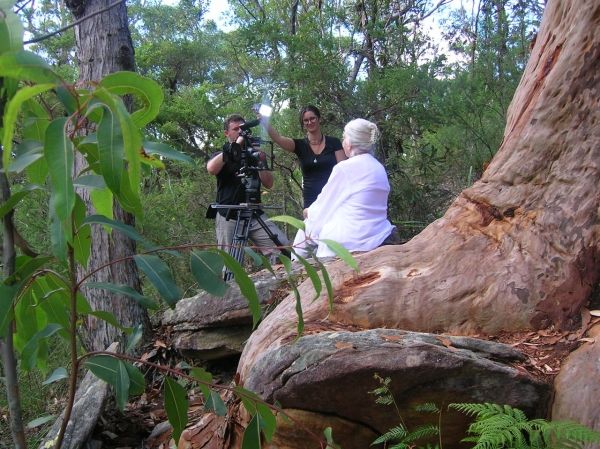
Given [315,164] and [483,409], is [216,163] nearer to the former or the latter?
[315,164]

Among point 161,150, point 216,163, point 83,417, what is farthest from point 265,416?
point 216,163

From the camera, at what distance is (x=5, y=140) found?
82 cm

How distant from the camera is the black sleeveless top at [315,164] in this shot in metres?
5.16

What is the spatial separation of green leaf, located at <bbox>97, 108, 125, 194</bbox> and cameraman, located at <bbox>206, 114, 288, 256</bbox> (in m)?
3.92

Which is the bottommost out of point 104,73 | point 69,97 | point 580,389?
point 580,389

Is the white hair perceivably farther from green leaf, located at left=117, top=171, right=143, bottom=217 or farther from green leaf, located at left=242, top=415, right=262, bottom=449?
green leaf, located at left=117, top=171, right=143, bottom=217

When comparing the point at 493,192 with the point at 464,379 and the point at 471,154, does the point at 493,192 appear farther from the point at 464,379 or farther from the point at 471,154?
the point at 471,154

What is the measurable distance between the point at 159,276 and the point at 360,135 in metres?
3.40

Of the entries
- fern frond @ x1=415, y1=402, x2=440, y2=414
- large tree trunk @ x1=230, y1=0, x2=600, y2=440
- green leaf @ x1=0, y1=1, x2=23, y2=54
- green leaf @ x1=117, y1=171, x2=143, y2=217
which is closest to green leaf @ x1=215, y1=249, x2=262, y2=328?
green leaf @ x1=117, y1=171, x2=143, y2=217

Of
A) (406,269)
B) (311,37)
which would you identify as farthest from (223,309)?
(311,37)

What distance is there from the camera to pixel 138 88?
1061 mm

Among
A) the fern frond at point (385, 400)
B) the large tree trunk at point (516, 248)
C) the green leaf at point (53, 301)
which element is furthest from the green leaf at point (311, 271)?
the large tree trunk at point (516, 248)

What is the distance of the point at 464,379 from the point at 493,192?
130cm

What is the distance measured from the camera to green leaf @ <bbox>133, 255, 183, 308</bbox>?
47.8 inches
